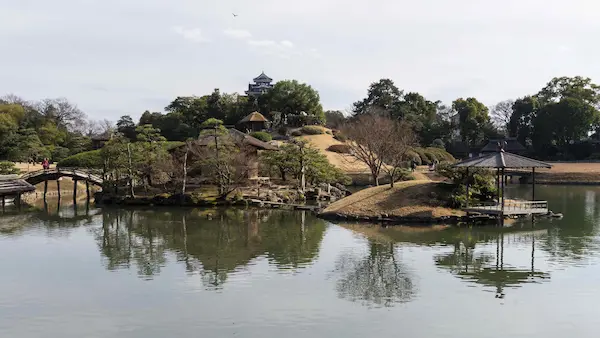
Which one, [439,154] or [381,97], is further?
[381,97]

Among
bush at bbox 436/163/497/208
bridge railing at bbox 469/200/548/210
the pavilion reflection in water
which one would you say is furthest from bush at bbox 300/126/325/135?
the pavilion reflection in water

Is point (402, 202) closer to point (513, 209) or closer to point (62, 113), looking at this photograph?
point (513, 209)

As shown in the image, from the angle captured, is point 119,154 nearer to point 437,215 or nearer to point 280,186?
point 280,186

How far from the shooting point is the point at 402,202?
24125 millimetres

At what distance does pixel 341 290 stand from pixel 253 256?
458 cm

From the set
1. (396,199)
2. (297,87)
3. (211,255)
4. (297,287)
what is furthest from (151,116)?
(297,287)

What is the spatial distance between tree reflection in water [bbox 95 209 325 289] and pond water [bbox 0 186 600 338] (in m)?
0.09

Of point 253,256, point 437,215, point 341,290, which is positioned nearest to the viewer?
point 341,290

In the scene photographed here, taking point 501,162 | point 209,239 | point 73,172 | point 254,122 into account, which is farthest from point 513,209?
point 254,122

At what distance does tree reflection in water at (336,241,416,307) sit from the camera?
469 inches

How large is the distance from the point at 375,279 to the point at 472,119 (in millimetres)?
58128

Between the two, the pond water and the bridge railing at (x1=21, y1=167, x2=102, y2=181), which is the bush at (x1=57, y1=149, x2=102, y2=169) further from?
the pond water

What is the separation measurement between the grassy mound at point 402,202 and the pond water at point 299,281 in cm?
211

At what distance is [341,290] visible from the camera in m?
12.5
